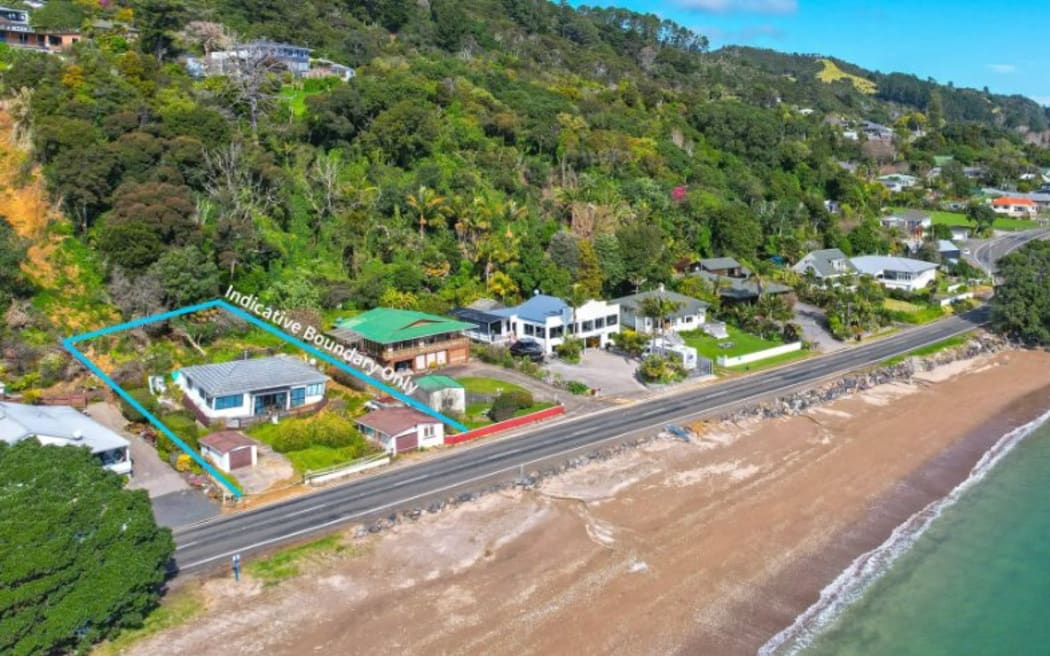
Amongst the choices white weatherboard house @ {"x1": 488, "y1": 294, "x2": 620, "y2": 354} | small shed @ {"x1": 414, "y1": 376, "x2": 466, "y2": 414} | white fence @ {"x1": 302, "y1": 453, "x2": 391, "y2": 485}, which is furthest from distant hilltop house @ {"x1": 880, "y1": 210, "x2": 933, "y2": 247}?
white fence @ {"x1": 302, "y1": 453, "x2": 391, "y2": 485}

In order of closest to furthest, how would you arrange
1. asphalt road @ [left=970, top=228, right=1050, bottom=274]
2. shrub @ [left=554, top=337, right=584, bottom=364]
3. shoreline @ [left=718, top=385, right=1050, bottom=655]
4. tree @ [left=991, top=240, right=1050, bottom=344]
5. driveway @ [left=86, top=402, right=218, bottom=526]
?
shoreline @ [left=718, top=385, right=1050, bottom=655] < driveway @ [left=86, top=402, right=218, bottom=526] < shrub @ [left=554, top=337, right=584, bottom=364] < tree @ [left=991, top=240, right=1050, bottom=344] < asphalt road @ [left=970, top=228, right=1050, bottom=274]

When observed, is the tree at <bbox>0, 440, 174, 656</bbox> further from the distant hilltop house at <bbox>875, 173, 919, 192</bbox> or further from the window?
the distant hilltop house at <bbox>875, 173, 919, 192</bbox>

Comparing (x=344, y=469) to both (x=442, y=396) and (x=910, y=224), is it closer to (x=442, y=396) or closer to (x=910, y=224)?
(x=442, y=396)

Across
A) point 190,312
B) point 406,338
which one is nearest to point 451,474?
point 406,338

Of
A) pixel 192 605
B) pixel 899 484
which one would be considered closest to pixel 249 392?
pixel 192 605

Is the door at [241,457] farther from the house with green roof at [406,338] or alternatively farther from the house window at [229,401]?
the house with green roof at [406,338]

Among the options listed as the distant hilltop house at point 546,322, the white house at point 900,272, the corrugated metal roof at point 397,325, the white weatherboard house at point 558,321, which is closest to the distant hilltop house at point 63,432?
the corrugated metal roof at point 397,325

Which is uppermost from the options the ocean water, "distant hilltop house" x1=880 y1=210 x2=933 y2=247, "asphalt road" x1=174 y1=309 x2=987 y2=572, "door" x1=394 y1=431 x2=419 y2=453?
"distant hilltop house" x1=880 y1=210 x2=933 y2=247

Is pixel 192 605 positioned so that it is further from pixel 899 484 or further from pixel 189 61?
pixel 189 61
